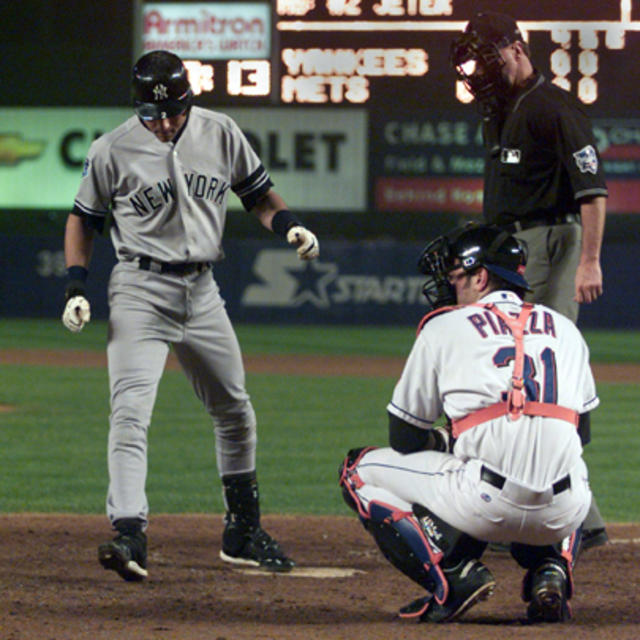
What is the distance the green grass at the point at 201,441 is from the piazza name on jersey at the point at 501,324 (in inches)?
93.5

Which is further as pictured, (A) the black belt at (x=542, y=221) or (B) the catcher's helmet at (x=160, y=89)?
(A) the black belt at (x=542, y=221)

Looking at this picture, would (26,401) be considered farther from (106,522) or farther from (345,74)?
(345,74)

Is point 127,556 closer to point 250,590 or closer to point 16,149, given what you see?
point 250,590

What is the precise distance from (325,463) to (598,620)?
11.5 feet

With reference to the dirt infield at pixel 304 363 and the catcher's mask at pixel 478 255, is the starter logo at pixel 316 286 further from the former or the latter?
the catcher's mask at pixel 478 255

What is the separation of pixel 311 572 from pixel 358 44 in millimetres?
11460

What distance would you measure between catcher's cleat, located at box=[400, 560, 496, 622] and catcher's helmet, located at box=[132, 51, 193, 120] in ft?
5.67

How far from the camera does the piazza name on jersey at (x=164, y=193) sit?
173 inches

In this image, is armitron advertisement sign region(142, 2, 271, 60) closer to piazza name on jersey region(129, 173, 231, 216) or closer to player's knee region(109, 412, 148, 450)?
piazza name on jersey region(129, 173, 231, 216)

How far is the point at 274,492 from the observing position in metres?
6.27

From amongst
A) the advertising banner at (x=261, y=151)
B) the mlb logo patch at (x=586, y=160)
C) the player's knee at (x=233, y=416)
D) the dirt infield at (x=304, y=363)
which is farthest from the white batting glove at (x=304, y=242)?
the advertising banner at (x=261, y=151)

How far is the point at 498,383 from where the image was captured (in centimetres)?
345

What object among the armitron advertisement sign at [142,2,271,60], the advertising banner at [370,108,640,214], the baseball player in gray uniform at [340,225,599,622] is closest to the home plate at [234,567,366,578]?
the baseball player in gray uniform at [340,225,599,622]

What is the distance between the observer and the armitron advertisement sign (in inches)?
632
